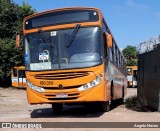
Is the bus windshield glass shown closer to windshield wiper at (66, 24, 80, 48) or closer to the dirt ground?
windshield wiper at (66, 24, 80, 48)

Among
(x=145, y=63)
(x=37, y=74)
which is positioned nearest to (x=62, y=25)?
(x=37, y=74)

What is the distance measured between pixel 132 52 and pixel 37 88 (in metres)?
80.7

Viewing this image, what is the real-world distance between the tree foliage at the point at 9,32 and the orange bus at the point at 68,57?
2615cm

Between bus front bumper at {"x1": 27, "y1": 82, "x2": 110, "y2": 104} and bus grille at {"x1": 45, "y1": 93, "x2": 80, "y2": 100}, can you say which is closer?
bus front bumper at {"x1": 27, "y1": 82, "x2": 110, "y2": 104}

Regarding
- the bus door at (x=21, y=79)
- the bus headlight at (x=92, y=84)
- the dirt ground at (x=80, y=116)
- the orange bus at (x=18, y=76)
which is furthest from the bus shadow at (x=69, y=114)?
the bus door at (x=21, y=79)

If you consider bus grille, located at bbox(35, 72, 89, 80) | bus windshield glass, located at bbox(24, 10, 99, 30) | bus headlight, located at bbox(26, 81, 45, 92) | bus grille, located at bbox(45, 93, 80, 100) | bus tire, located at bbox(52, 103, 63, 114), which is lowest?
bus tire, located at bbox(52, 103, 63, 114)

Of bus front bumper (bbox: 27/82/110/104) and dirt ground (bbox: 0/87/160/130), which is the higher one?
bus front bumper (bbox: 27/82/110/104)

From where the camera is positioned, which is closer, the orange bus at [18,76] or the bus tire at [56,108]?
the bus tire at [56,108]

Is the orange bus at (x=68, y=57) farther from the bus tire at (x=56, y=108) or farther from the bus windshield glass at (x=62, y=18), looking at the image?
the bus tire at (x=56, y=108)

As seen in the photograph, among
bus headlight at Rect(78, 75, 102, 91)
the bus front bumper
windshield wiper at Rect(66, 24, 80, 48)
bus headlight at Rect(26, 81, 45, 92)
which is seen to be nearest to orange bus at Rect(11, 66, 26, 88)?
bus headlight at Rect(26, 81, 45, 92)

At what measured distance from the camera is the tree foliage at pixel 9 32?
127ft

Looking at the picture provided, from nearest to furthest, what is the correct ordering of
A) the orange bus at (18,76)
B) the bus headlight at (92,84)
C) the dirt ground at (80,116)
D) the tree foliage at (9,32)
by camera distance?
the dirt ground at (80,116) → the bus headlight at (92,84) → the tree foliage at (9,32) → the orange bus at (18,76)

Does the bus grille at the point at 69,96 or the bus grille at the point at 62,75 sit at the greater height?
the bus grille at the point at 62,75

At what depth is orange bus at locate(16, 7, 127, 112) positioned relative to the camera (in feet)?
38.5
